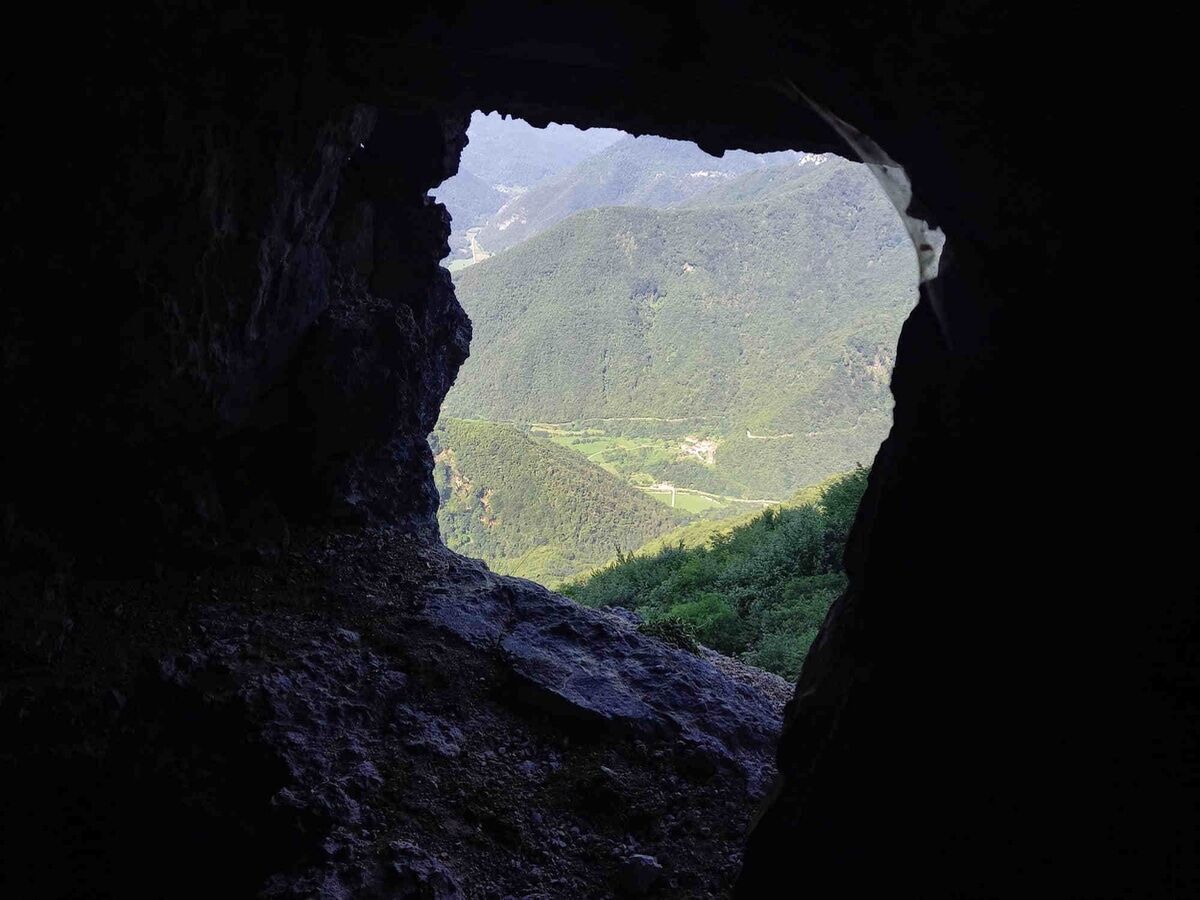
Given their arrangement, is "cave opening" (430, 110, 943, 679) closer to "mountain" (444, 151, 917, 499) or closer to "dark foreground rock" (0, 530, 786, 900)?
"mountain" (444, 151, 917, 499)

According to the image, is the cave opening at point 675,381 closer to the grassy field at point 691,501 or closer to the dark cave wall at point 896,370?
the grassy field at point 691,501

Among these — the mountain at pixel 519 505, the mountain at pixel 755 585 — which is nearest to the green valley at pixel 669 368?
the mountain at pixel 519 505

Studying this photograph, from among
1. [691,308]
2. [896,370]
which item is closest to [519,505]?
[896,370]

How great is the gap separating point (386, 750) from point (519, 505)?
51.8 meters

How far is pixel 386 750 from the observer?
5.00m

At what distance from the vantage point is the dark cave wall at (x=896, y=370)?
2.45 metres

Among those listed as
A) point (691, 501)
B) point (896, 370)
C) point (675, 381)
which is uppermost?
point (675, 381)

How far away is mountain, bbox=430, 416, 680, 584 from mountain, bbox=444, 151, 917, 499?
44676mm

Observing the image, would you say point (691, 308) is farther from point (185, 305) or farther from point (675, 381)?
point (185, 305)

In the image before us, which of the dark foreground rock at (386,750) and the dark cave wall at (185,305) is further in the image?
the dark cave wall at (185,305)

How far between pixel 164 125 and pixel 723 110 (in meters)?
3.58

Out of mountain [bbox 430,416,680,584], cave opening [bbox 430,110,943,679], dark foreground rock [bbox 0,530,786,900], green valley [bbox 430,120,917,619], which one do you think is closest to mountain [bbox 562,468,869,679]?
cave opening [bbox 430,110,943,679]

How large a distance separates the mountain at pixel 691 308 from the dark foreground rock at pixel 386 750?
97523 millimetres

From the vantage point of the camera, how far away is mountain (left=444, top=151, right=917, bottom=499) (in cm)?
11956
